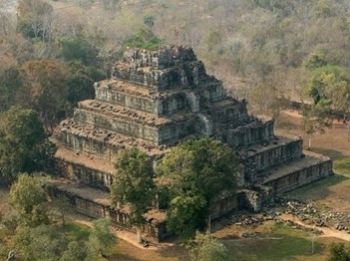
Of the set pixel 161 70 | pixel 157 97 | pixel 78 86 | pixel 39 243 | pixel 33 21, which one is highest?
pixel 33 21

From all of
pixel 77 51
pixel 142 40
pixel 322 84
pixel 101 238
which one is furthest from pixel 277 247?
pixel 142 40

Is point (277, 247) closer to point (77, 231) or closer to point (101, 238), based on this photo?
point (101, 238)

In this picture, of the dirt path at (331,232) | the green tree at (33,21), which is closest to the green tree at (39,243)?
→ the dirt path at (331,232)

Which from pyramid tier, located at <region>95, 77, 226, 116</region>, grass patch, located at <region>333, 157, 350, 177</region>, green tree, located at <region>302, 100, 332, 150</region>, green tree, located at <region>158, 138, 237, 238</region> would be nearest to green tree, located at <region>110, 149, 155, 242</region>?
green tree, located at <region>158, 138, 237, 238</region>

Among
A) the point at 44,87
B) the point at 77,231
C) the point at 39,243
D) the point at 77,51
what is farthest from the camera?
the point at 77,51

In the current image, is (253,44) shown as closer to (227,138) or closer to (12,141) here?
(227,138)

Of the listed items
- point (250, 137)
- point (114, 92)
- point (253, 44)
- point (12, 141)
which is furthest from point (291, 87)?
point (12, 141)

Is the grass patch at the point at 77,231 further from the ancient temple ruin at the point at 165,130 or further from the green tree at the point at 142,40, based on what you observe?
the green tree at the point at 142,40

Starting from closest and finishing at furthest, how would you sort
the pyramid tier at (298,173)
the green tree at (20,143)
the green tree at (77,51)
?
the green tree at (20,143) → the pyramid tier at (298,173) → the green tree at (77,51)
